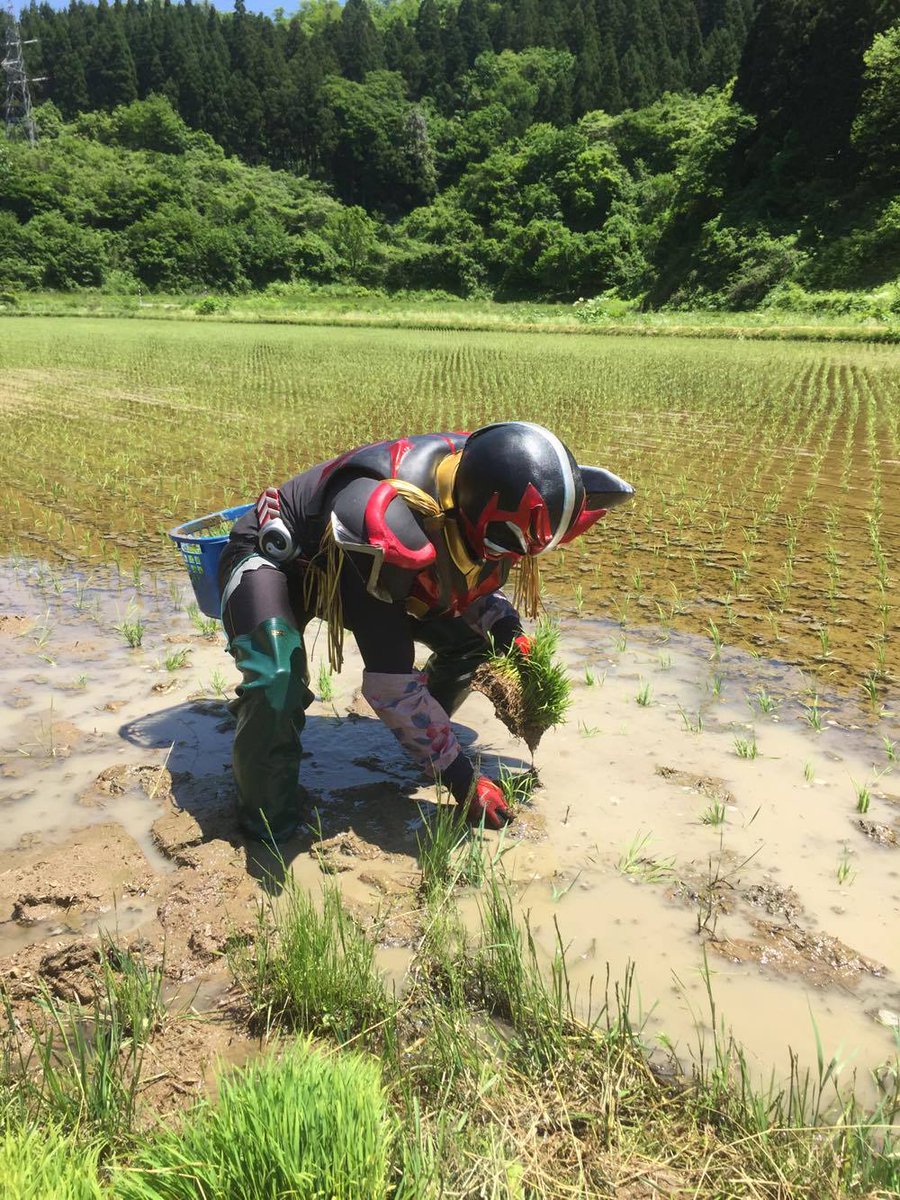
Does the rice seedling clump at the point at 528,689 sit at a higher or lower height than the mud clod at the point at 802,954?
higher

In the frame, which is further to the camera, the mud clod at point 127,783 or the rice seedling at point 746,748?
the rice seedling at point 746,748

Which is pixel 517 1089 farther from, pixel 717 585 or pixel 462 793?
pixel 717 585

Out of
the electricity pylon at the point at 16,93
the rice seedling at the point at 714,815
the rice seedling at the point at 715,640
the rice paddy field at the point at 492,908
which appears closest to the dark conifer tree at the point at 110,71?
the electricity pylon at the point at 16,93

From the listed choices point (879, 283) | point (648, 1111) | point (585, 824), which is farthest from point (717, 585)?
point (879, 283)

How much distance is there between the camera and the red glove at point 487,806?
2.72m

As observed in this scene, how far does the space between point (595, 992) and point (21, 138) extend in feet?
289

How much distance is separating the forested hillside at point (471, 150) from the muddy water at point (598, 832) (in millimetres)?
29327

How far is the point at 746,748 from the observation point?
127 inches

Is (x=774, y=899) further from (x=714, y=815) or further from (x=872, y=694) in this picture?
(x=872, y=694)

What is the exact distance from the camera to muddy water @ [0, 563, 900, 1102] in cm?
214

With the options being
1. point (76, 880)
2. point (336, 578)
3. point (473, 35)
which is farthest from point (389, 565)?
point (473, 35)

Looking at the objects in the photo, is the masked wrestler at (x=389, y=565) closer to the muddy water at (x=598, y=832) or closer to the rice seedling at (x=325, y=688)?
the muddy water at (x=598, y=832)

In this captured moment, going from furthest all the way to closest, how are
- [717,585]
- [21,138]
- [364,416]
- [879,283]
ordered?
[21,138], [879,283], [364,416], [717,585]

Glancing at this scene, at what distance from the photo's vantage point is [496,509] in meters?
2.41
